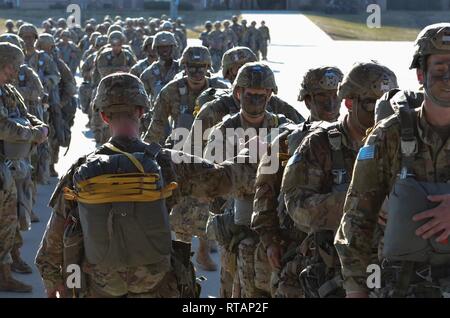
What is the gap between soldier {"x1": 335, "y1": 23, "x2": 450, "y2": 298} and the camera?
13.7ft

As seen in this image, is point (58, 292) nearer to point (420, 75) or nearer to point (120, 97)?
point (120, 97)

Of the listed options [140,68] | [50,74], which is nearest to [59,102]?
[50,74]

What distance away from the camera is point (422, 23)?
68.8m

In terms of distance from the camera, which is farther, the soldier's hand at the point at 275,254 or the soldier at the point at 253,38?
the soldier at the point at 253,38

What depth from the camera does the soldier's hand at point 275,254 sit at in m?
5.61

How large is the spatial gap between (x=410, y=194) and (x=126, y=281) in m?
1.39

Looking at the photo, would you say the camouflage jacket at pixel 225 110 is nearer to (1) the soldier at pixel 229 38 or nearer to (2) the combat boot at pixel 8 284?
(2) the combat boot at pixel 8 284

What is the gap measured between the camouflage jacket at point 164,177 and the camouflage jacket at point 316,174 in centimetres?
37

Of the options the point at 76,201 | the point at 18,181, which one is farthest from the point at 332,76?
the point at 18,181

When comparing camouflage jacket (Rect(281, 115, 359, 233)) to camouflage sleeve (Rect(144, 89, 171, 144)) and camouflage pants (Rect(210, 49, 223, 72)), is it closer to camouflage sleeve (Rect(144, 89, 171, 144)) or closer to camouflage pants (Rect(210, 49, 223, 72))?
camouflage sleeve (Rect(144, 89, 171, 144))

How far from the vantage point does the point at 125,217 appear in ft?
15.3

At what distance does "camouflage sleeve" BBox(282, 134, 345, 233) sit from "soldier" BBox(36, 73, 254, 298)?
420mm

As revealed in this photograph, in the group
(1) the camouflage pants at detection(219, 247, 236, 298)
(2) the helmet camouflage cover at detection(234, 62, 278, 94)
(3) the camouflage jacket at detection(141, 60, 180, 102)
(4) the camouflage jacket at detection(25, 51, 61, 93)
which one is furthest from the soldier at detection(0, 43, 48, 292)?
(4) the camouflage jacket at detection(25, 51, 61, 93)

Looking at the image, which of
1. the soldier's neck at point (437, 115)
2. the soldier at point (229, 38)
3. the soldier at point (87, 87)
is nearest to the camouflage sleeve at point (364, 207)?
the soldier's neck at point (437, 115)
